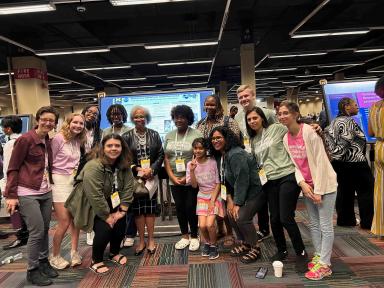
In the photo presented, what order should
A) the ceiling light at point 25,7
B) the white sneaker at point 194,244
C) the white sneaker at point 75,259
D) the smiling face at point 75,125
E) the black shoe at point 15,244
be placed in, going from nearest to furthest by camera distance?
the smiling face at point 75,125 < the white sneaker at point 75,259 < the white sneaker at point 194,244 < the black shoe at point 15,244 < the ceiling light at point 25,7

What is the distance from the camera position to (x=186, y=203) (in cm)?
336

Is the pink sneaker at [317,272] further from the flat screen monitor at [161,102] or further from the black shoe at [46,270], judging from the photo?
the flat screen monitor at [161,102]

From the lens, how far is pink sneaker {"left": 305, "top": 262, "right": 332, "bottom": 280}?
104 inches

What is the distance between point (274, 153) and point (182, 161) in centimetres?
91

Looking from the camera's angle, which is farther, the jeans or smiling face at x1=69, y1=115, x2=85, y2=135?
smiling face at x1=69, y1=115, x2=85, y2=135

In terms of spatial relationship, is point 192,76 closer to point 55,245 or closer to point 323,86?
point 323,86

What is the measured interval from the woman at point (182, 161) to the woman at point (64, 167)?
0.86m

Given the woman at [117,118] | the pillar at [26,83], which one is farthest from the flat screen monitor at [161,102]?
the pillar at [26,83]

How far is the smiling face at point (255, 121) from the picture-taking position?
2.88 meters

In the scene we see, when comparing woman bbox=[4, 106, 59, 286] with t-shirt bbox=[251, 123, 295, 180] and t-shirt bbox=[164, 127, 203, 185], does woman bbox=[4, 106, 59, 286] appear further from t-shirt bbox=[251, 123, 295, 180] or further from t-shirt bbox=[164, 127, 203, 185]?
t-shirt bbox=[251, 123, 295, 180]

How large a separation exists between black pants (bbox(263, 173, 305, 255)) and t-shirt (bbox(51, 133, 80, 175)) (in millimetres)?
1723

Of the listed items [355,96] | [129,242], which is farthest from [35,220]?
[355,96]

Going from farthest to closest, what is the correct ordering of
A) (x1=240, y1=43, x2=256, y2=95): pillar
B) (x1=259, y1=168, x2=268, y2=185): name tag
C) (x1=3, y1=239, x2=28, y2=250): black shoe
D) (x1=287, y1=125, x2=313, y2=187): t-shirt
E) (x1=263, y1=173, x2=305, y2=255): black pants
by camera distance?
(x1=240, y1=43, x2=256, y2=95): pillar
(x1=3, y1=239, x2=28, y2=250): black shoe
(x1=259, y1=168, x2=268, y2=185): name tag
(x1=263, y1=173, x2=305, y2=255): black pants
(x1=287, y1=125, x2=313, y2=187): t-shirt

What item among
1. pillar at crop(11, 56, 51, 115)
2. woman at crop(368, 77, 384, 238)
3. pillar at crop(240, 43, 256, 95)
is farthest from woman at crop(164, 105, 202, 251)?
pillar at crop(11, 56, 51, 115)
